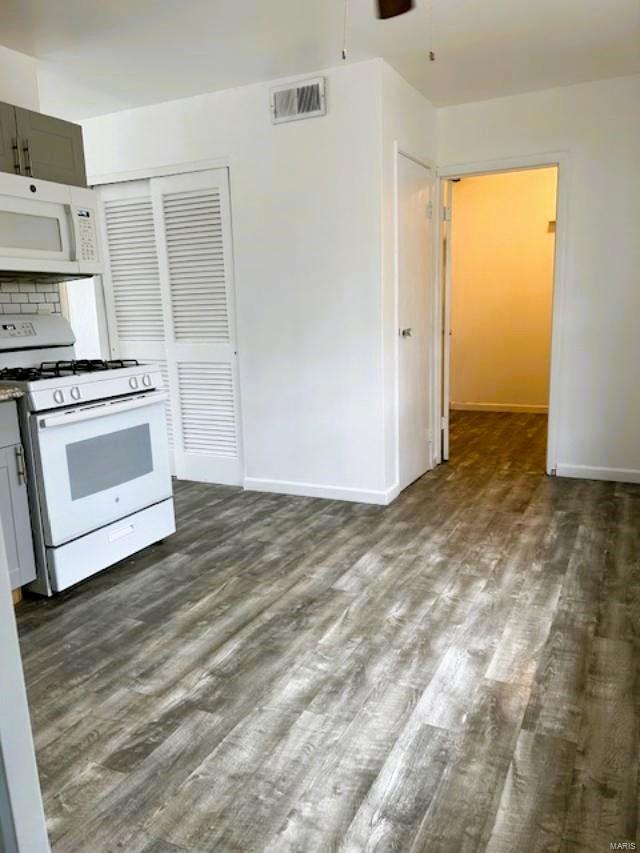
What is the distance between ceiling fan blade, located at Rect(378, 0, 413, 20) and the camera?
1427 mm

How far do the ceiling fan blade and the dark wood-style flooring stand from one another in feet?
6.29

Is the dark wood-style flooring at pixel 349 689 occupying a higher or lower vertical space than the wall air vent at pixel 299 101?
lower

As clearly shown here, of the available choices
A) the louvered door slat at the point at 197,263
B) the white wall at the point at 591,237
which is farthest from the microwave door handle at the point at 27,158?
the white wall at the point at 591,237

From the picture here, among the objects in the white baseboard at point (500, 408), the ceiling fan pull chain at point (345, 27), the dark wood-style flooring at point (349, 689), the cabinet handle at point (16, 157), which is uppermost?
the ceiling fan pull chain at point (345, 27)

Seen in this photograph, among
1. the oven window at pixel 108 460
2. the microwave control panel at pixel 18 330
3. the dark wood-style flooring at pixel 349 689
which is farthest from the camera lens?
the microwave control panel at pixel 18 330

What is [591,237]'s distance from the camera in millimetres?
4195

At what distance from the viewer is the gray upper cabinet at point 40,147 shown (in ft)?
9.70

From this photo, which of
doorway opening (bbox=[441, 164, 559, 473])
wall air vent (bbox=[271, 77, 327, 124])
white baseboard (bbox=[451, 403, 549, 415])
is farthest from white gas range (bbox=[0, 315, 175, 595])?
white baseboard (bbox=[451, 403, 549, 415])

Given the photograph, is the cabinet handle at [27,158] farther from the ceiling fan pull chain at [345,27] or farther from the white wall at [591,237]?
the white wall at [591,237]

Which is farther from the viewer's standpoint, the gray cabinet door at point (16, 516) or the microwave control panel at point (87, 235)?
the microwave control panel at point (87, 235)

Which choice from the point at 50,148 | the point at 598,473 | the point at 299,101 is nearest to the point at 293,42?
the point at 299,101

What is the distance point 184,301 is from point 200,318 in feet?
0.57

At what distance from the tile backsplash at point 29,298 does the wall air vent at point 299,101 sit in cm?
168

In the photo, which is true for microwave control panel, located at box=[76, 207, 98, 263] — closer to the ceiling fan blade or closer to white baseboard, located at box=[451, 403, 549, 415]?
the ceiling fan blade
